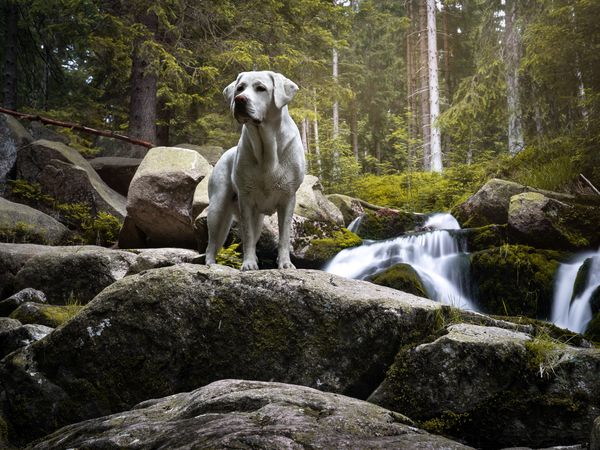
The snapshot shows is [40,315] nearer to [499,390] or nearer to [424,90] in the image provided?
[499,390]

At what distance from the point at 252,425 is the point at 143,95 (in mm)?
13894

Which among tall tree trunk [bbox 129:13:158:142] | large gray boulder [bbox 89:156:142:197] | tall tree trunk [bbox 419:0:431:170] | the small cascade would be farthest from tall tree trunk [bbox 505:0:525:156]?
large gray boulder [bbox 89:156:142:197]

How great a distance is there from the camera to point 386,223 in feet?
44.0

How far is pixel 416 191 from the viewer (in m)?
17.8

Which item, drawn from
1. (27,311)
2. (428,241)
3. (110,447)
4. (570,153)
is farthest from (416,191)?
(110,447)

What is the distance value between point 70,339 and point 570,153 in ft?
39.0

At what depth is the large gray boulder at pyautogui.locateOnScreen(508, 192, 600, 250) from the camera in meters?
9.87

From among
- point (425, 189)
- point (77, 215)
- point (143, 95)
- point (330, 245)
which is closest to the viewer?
point (330, 245)

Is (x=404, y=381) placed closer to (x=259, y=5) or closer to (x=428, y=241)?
(x=428, y=241)

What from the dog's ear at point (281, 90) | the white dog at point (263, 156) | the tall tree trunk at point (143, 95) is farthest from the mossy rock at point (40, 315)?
the tall tree trunk at point (143, 95)

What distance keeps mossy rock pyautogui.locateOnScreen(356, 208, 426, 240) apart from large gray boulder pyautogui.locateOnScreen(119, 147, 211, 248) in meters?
4.04

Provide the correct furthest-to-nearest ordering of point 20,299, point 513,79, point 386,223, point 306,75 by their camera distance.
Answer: point 513,79, point 306,75, point 386,223, point 20,299

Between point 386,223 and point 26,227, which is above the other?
point 26,227

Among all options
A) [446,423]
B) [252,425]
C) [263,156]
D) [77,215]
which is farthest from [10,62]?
[252,425]
